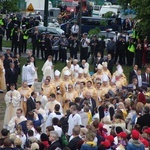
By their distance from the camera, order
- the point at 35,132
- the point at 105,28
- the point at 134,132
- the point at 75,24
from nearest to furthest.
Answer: the point at 134,132 < the point at 35,132 < the point at 75,24 < the point at 105,28

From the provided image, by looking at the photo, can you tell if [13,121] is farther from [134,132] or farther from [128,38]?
[128,38]

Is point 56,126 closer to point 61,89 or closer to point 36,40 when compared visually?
point 61,89

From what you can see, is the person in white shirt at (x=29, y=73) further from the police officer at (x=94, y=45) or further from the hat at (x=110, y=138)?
the hat at (x=110, y=138)

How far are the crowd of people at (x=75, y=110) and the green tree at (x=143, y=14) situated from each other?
4.02m

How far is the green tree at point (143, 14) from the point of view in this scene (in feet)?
135

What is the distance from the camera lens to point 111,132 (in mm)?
22000

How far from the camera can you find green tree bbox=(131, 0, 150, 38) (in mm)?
41156

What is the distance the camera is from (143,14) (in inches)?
1628

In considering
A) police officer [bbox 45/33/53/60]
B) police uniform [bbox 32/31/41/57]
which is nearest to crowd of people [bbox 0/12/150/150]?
police officer [bbox 45/33/53/60]

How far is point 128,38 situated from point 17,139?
24.5m

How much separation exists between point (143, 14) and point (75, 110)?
17098 millimetres

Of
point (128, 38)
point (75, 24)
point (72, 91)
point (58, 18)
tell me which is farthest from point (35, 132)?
point (58, 18)

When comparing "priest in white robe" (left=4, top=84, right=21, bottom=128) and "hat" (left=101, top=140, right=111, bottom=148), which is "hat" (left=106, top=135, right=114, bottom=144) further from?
"priest in white robe" (left=4, top=84, right=21, bottom=128)

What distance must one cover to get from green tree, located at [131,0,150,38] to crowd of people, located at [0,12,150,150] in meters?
4.02
